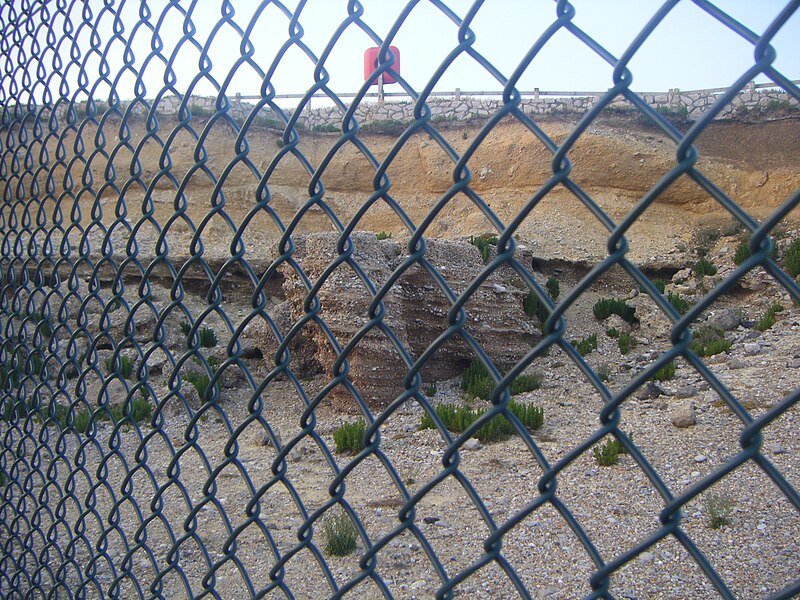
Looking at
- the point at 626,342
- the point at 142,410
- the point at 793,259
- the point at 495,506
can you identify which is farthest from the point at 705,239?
the point at 142,410

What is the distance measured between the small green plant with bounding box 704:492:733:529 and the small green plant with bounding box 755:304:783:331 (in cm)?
488

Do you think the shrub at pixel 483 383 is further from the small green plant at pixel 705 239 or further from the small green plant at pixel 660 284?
the small green plant at pixel 705 239

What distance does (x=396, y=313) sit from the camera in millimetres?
7422

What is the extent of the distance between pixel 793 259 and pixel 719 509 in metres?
6.70

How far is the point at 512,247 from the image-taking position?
94cm

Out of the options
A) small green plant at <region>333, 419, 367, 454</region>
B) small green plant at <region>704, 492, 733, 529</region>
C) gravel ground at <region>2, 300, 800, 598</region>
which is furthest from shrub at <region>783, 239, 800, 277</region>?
small green plant at <region>333, 419, 367, 454</region>

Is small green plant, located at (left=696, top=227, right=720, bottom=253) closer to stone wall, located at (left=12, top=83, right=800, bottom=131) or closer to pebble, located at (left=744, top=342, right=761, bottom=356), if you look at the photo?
stone wall, located at (left=12, top=83, right=800, bottom=131)

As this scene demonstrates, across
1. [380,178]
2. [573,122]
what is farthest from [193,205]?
[380,178]

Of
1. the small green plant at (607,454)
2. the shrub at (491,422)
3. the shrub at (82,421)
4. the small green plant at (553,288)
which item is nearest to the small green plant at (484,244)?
the small green plant at (553,288)

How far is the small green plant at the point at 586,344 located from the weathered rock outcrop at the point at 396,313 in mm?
824

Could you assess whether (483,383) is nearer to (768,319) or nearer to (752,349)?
(752,349)

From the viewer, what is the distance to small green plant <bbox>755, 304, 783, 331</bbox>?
8312 millimetres

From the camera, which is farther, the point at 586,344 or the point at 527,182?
the point at 527,182

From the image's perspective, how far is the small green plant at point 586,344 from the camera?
348 inches
